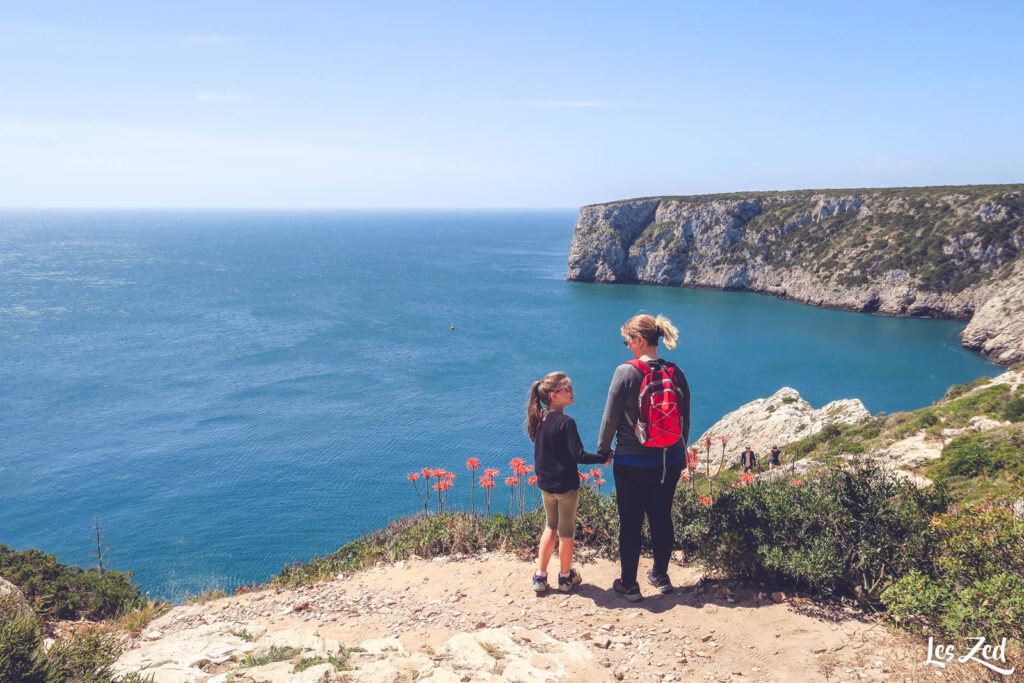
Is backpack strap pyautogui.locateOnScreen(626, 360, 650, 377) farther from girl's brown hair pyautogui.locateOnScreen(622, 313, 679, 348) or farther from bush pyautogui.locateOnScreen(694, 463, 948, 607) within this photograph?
bush pyautogui.locateOnScreen(694, 463, 948, 607)

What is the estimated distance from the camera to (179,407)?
41906mm

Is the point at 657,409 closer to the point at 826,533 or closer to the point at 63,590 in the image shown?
the point at 826,533

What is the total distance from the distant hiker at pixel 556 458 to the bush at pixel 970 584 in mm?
2486

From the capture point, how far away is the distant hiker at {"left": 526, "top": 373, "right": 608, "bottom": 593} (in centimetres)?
538

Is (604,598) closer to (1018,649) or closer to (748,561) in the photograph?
(748,561)

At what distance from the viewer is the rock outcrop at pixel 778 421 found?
2376 centimetres

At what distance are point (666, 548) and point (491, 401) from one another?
3791cm

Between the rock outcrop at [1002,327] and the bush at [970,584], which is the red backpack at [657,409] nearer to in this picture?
the bush at [970,584]

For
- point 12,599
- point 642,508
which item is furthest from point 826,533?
point 12,599

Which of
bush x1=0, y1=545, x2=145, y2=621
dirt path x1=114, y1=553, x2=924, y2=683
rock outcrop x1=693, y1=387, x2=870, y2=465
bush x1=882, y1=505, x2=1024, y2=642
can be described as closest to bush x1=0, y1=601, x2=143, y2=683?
dirt path x1=114, y1=553, x2=924, y2=683

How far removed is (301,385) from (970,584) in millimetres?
47082

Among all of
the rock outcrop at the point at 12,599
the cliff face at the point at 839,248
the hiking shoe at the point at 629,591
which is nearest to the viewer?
the hiking shoe at the point at 629,591

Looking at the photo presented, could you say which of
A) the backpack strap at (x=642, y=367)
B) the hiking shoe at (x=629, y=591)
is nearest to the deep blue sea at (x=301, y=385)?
the hiking shoe at (x=629, y=591)

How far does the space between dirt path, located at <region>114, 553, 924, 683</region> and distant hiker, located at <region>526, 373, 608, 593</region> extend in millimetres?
580
